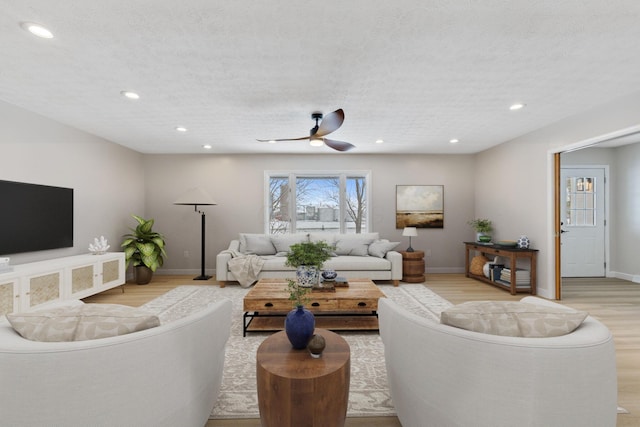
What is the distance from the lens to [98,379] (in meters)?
1.09

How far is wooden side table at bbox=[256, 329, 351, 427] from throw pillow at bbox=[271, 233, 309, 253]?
400 cm

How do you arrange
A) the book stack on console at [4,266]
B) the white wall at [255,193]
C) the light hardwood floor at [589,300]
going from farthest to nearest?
the white wall at [255,193] → the book stack on console at [4,266] → the light hardwood floor at [589,300]

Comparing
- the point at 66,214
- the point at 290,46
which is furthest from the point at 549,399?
the point at 66,214

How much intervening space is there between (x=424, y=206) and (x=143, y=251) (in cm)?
533

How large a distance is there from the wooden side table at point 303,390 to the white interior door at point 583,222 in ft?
19.6

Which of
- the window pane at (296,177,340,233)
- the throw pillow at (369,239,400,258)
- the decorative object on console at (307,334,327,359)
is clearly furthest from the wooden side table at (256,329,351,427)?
the window pane at (296,177,340,233)

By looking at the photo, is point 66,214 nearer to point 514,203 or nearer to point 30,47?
point 30,47

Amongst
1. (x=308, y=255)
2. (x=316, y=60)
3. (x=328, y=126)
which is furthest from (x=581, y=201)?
(x=316, y=60)

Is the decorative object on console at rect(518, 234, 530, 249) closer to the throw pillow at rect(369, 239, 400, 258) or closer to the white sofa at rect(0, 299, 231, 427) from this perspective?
the throw pillow at rect(369, 239, 400, 258)

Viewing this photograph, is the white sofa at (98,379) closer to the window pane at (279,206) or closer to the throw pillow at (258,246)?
the throw pillow at (258,246)

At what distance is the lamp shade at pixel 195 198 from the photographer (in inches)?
207

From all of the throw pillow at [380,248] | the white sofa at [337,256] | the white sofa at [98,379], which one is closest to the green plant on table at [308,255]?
the white sofa at [337,256]

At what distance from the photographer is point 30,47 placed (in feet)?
7.12

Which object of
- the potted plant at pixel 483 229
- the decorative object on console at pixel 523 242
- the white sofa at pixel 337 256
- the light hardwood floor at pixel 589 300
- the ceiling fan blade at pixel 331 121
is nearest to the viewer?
the light hardwood floor at pixel 589 300
